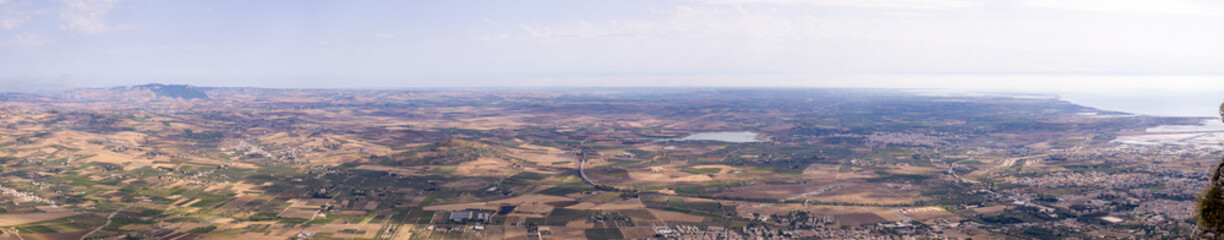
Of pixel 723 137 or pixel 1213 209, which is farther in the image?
pixel 723 137

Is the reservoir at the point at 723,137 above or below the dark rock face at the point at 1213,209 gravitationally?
below

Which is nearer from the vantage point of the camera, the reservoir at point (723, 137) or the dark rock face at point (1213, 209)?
the dark rock face at point (1213, 209)

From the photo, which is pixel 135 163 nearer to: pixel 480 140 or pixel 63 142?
pixel 63 142

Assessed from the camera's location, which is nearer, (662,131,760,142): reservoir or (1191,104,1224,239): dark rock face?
(1191,104,1224,239): dark rock face

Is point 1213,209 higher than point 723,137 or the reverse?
higher
